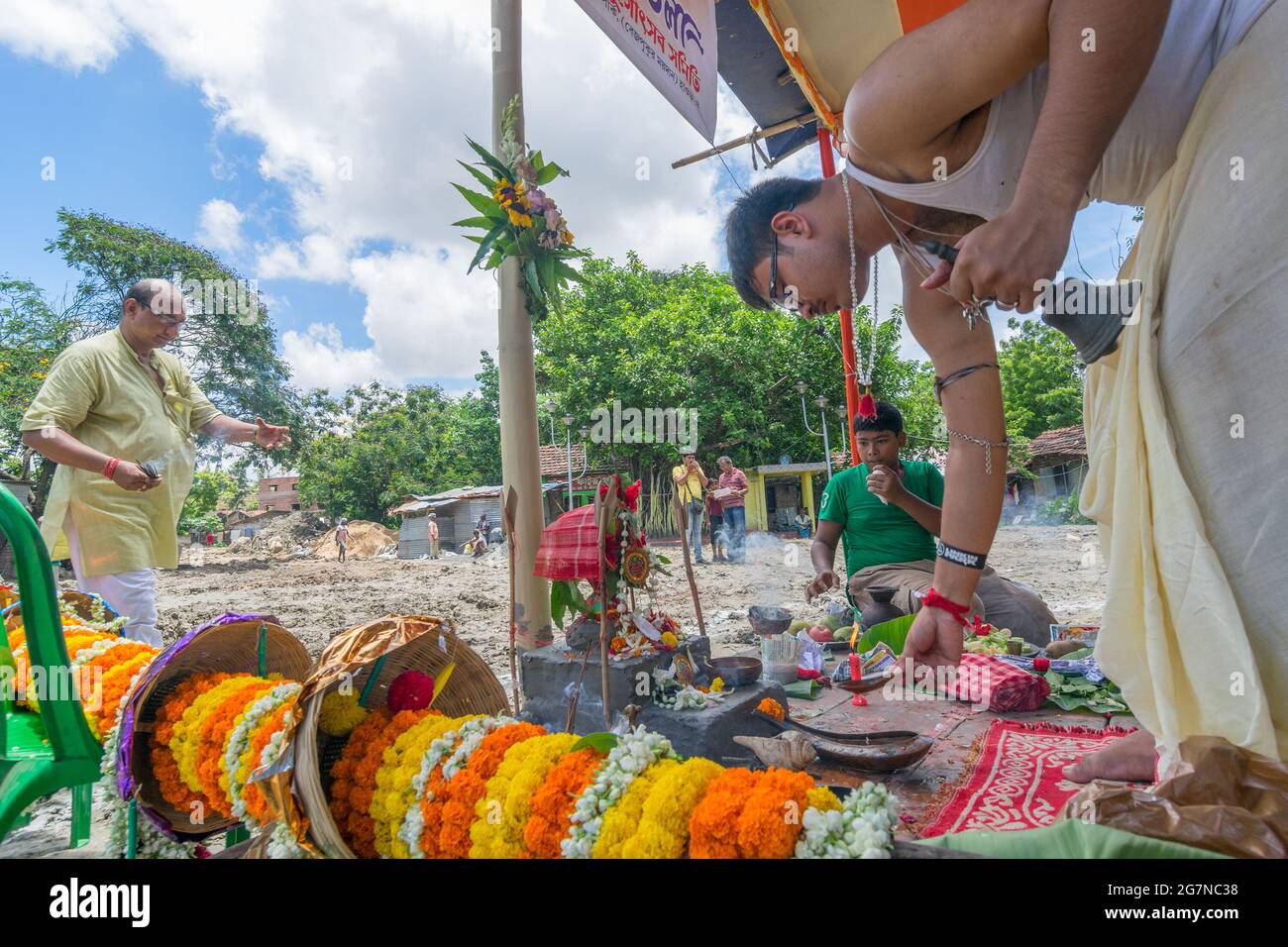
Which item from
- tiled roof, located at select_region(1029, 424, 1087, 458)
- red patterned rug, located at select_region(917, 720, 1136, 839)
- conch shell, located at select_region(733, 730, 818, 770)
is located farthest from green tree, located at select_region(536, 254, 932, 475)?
conch shell, located at select_region(733, 730, 818, 770)

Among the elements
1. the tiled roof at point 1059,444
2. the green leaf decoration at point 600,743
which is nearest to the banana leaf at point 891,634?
the green leaf decoration at point 600,743

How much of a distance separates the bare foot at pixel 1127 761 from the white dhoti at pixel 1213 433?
0.59 m

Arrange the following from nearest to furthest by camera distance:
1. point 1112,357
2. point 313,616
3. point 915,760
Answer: point 1112,357 → point 915,760 → point 313,616

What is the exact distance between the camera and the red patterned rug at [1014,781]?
5.33 ft

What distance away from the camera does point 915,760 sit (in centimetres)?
194

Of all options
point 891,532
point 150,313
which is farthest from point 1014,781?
point 150,313

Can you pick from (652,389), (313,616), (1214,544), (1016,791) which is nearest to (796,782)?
(1214,544)

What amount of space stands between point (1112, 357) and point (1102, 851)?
731mm

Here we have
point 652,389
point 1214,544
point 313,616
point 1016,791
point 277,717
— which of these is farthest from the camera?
point 652,389

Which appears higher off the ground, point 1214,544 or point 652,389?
point 652,389

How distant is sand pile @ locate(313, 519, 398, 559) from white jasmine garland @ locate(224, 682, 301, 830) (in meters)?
22.6

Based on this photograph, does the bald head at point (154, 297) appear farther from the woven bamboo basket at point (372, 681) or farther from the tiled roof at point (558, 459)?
the tiled roof at point (558, 459)
